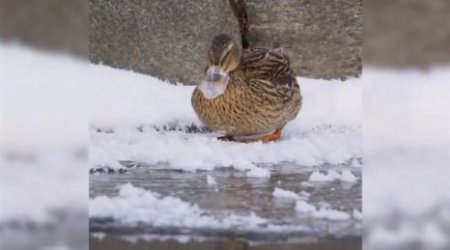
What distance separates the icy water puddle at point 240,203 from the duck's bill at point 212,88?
153 millimetres

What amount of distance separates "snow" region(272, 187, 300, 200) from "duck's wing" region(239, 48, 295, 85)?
23cm

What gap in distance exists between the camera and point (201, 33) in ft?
6.40

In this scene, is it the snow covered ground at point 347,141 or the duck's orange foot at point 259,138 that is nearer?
the snow covered ground at point 347,141

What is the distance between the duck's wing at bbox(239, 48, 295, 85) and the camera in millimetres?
1951

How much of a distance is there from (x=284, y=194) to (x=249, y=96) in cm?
22

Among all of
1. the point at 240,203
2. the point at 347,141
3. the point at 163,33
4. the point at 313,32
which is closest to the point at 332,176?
the point at 347,141

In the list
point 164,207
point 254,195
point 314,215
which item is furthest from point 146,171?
point 314,215

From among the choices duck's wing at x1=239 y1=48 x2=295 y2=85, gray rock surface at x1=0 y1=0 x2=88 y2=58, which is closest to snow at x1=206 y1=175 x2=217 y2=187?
duck's wing at x1=239 y1=48 x2=295 y2=85

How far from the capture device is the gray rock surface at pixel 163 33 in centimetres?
193

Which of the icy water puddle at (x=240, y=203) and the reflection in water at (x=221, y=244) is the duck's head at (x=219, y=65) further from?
the reflection in water at (x=221, y=244)

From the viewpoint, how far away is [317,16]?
1931mm

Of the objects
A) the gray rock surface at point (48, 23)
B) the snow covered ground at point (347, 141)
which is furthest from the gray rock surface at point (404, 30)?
the gray rock surface at point (48, 23)

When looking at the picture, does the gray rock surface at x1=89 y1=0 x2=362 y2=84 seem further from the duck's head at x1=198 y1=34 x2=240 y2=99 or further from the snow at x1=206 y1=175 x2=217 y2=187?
the snow at x1=206 y1=175 x2=217 y2=187

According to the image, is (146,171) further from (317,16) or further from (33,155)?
(317,16)
